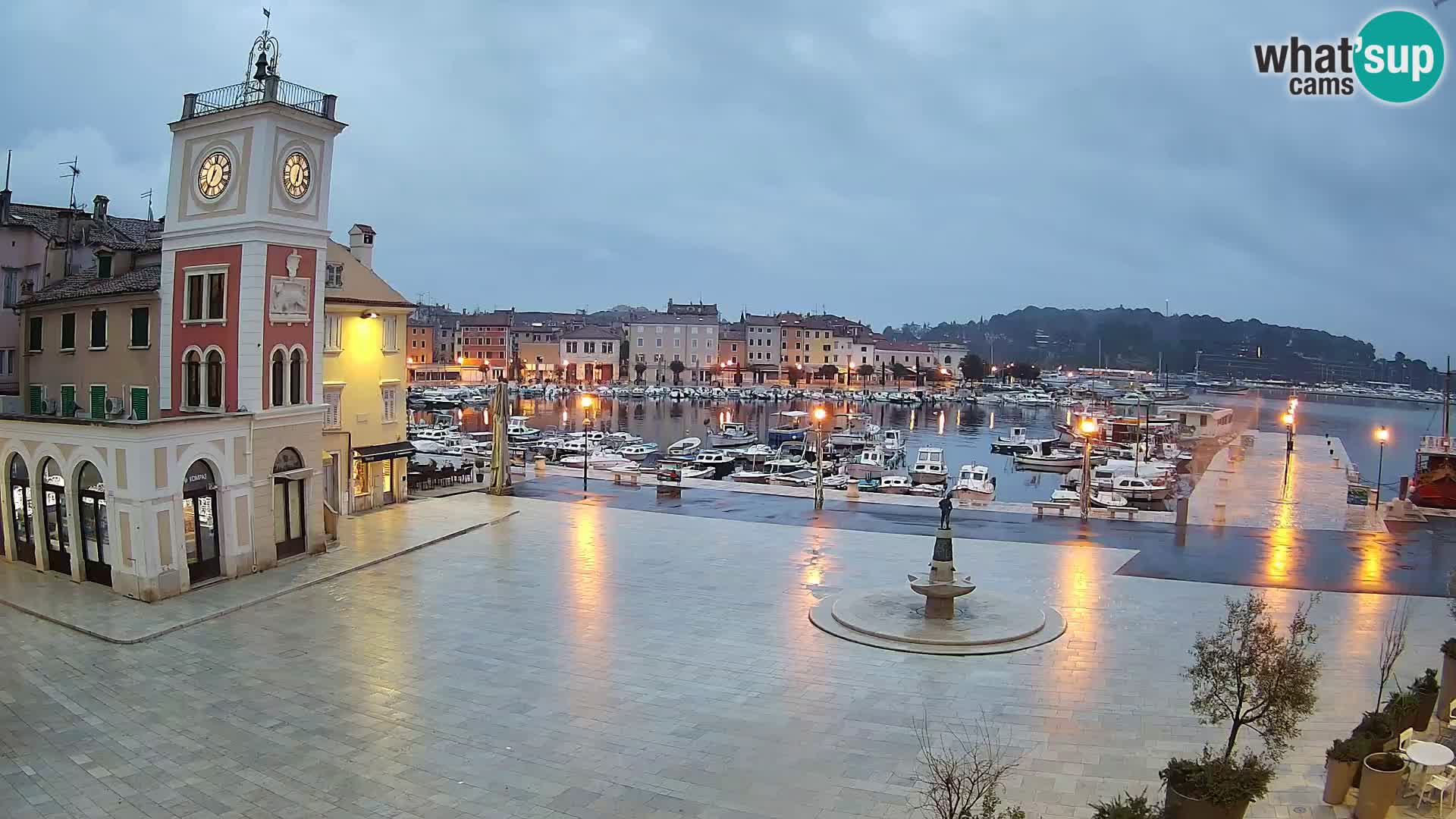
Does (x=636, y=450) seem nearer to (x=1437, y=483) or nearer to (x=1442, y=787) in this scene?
(x=1437, y=483)

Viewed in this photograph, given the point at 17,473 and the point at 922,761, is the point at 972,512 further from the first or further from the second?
the point at 17,473

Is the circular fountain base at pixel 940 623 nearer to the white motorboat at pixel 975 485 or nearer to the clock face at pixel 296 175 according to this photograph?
the white motorboat at pixel 975 485

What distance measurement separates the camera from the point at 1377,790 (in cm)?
881

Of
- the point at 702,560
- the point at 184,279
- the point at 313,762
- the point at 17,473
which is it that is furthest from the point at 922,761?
the point at 17,473

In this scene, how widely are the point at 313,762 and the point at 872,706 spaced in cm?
679

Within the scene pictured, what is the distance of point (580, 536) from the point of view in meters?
23.9

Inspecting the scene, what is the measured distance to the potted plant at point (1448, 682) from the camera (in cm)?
1160

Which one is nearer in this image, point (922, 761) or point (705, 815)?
point (705, 815)

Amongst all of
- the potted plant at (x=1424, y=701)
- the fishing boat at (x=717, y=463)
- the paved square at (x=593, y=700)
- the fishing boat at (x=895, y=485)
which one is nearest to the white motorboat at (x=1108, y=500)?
the fishing boat at (x=895, y=485)

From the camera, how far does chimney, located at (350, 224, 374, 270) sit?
30875 mm

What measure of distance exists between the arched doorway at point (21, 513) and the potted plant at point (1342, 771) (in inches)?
902

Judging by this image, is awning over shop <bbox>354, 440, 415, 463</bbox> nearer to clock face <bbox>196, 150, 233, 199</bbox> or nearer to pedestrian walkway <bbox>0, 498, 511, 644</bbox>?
pedestrian walkway <bbox>0, 498, 511, 644</bbox>

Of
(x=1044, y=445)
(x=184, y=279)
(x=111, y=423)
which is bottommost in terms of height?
(x=1044, y=445)

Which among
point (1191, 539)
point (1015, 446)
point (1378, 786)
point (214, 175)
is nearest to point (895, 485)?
point (1191, 539)
